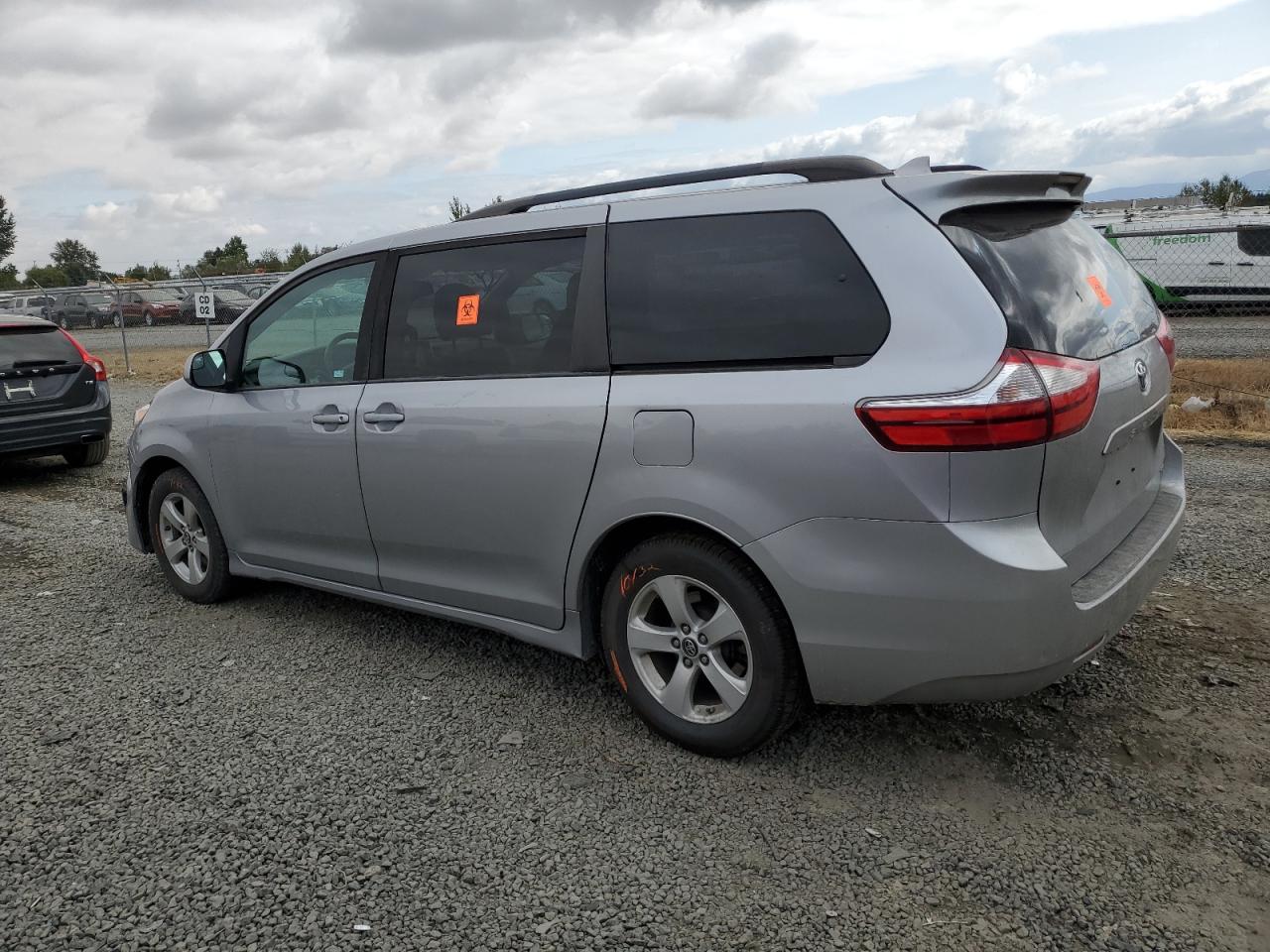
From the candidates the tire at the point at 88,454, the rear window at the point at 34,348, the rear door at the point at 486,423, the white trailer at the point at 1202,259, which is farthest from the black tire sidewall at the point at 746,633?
the white trailer at the point at 1202,259

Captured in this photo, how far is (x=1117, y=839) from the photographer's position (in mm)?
2795

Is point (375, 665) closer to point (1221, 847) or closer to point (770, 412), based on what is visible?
point (770, 412)

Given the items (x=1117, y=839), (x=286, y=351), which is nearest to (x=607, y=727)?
(x=1117, y=839)

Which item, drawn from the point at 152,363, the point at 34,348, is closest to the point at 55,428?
the point at 34,348

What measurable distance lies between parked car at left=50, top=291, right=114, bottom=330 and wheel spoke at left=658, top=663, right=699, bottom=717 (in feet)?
95.1

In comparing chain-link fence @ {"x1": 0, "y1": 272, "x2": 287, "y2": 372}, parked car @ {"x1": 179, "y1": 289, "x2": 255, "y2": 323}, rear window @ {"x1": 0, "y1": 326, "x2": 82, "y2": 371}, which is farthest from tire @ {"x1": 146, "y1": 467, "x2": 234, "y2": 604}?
parked car @ {"x1": 179, "y1": 289, "x2": 255, "y2": 323}

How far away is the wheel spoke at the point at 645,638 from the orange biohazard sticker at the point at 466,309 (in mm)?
1329

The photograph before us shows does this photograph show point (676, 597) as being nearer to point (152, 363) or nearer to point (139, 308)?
point (152, 363)

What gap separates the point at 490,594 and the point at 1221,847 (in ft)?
7.98

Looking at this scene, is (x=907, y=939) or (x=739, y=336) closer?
(x=907, y=939)

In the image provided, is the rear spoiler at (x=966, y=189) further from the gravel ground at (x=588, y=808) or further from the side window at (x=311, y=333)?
the side window at (x=311, y=333)

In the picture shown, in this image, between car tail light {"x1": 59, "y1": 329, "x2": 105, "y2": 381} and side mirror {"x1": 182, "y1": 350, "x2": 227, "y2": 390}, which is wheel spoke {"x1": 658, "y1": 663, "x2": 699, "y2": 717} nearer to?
side mirror {"x1": 182, "y1": 350, "x2": 227, "y2": 390}

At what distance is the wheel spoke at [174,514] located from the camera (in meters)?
5.18

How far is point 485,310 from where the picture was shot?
12.6ft
